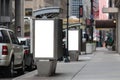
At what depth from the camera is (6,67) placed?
710 inches

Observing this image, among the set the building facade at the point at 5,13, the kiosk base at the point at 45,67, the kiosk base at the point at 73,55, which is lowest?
the kiosk base at the point at 73,55

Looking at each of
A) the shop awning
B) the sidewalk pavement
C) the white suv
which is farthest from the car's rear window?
the shop awning

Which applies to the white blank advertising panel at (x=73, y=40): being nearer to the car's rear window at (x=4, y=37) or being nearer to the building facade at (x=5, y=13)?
the car's rear window at (x=4, y=37)

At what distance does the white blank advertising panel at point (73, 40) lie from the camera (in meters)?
30.0

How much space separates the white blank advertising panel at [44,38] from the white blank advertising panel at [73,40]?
40.7ft

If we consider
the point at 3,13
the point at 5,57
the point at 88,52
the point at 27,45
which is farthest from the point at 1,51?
the point at 3,13

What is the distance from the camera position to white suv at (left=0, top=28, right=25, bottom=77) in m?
17.5

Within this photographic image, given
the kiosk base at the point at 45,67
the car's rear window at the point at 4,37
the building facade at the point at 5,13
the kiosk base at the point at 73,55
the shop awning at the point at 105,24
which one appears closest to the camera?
the kiosk base at the point at 45,67

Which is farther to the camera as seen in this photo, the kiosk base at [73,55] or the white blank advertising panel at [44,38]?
the kiosk base at [73,55]

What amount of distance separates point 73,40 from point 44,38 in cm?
1319

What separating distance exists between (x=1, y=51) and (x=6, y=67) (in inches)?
34.8

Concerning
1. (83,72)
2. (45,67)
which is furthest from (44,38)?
(83,72)

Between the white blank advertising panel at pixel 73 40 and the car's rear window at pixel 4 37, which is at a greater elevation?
the car's rear window at pixel 4 37

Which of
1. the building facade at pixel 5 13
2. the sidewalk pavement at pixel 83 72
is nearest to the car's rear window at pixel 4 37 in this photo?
the sidewalk pavement at pixel 83 72
